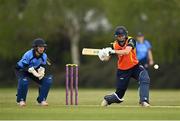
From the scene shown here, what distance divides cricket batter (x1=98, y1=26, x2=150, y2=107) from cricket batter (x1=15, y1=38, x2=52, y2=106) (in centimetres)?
154

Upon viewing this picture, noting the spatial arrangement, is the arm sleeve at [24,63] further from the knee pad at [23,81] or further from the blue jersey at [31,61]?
the knee pad at [23,81]

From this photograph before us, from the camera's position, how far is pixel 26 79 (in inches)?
843

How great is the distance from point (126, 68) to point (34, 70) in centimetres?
219

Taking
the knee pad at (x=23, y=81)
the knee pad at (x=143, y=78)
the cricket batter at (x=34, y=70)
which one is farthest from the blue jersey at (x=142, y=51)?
the knee pad at (x=23, y=81)

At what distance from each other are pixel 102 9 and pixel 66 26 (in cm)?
263

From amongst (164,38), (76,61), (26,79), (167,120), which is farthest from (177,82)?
(167,120)

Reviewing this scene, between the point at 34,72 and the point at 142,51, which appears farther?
the point at 142,51

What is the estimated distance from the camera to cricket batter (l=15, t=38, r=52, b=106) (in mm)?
21312

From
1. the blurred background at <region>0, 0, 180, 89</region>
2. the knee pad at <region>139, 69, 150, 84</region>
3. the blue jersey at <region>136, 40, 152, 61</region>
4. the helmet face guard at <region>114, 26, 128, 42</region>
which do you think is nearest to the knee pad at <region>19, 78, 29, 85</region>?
the helmet face guard at <region>114, 26, 128, 42</region>

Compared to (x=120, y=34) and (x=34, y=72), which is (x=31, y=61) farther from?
(x=120, y=34)

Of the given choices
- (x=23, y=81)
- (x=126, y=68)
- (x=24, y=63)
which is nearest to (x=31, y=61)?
(x=24, y=63)

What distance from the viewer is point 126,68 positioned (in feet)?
68.8

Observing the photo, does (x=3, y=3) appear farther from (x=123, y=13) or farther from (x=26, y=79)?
(x=26, y=79)

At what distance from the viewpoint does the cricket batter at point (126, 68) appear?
810 inches
